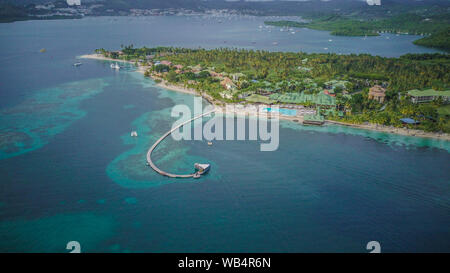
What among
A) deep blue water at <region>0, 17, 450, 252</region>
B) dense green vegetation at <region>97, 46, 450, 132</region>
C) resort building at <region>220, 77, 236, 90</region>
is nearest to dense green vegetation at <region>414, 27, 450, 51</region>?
dense green vegetation at <region>97, 46, 450, 132</region>

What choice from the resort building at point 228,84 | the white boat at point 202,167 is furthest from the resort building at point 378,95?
the white boat at point 202,167

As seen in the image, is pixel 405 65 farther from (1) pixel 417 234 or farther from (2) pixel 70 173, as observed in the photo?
(2) pixel 70 173

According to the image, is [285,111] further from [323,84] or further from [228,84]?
[323,84]

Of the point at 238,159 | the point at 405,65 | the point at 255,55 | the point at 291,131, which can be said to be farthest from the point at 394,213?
the point at 255,55

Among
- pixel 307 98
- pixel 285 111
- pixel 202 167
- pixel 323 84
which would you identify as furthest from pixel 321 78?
pixel 202 167

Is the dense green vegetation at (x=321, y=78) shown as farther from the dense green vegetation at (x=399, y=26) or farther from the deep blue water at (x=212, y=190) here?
the dense green vegetation at (x=399, y=26)

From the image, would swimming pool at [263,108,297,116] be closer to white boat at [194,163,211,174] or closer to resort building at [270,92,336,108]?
resort building at [270,92,336,108]

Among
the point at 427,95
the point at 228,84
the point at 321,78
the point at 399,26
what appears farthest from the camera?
the point at 399,26
